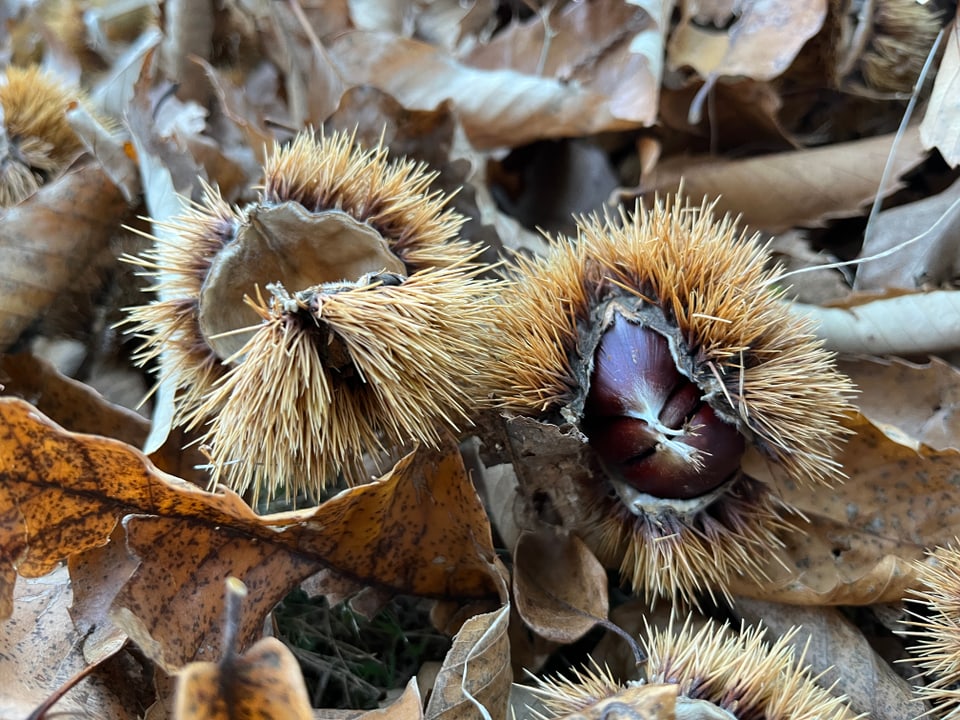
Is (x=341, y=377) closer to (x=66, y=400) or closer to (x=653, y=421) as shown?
(x=653, y=421)

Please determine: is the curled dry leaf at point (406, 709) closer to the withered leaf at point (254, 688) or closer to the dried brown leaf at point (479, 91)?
the withered leaf at point (254, 688)

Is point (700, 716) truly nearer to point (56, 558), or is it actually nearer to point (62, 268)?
point (56, 558)

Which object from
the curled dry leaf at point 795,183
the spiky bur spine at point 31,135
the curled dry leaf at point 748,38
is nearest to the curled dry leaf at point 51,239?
the spiky bur spine at point 31,135

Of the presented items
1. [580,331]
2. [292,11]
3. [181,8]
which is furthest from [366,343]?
[181,8]

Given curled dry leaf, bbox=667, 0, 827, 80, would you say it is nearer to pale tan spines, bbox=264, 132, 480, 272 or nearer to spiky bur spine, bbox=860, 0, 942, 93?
spiky bur spine, bbox=860, 0, 942, 93

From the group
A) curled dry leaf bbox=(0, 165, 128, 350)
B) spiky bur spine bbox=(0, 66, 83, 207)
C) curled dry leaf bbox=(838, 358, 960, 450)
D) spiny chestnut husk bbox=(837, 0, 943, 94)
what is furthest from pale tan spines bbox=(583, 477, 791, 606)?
spiky bur spine bbox=(0, 66, 83, 207)

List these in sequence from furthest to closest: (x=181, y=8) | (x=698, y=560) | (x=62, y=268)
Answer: (x=181, y=8), (x=62, y=268), (x=698, y=560)

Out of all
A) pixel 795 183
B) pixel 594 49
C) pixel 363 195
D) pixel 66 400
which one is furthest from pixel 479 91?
pixel 66 400
